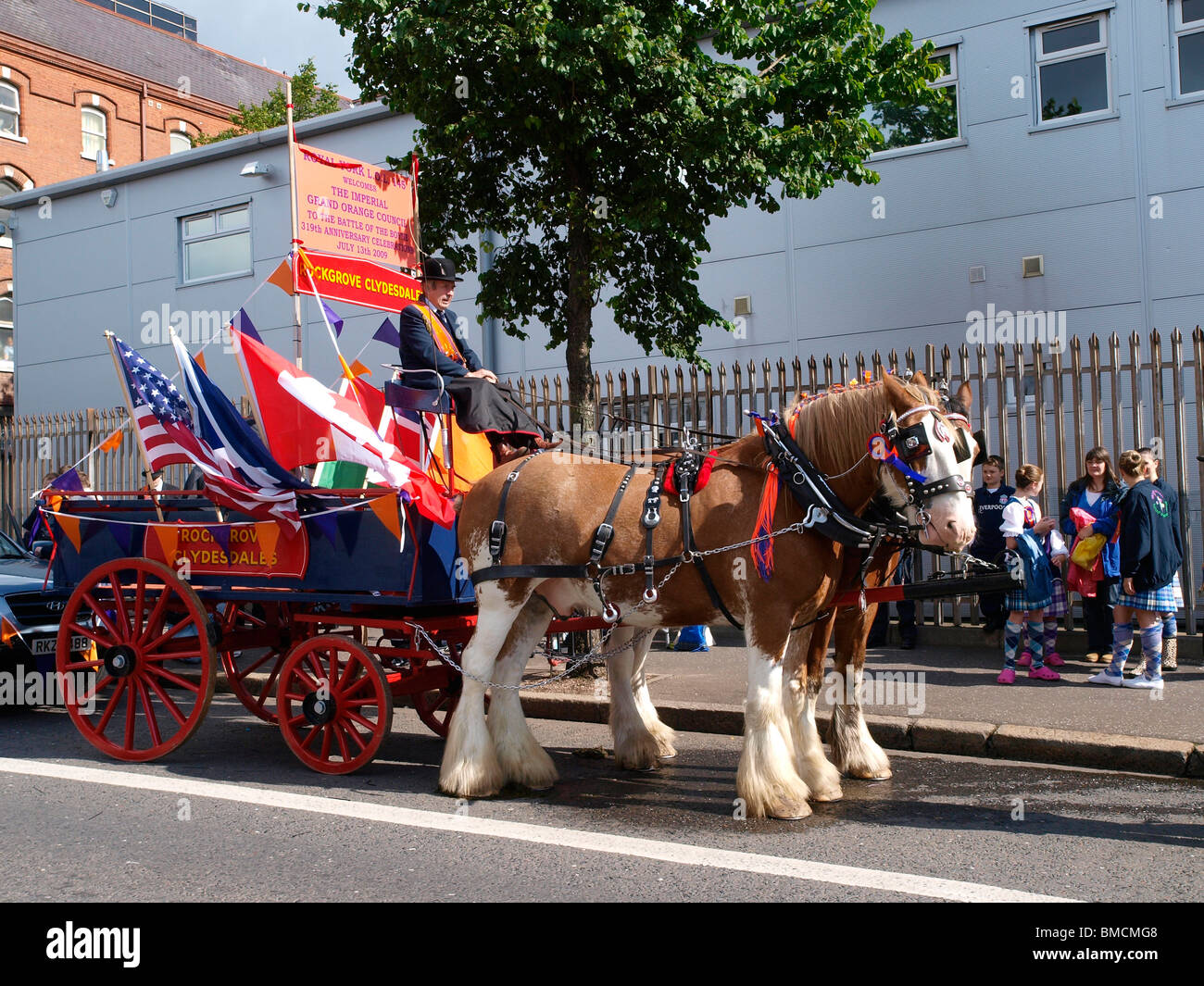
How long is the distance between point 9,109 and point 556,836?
30463mm

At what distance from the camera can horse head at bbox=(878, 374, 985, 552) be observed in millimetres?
4820

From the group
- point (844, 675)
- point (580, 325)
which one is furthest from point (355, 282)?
point (844, 675)

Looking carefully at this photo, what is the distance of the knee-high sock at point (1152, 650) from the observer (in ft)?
26.2

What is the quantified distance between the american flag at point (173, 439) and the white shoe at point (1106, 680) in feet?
20.2

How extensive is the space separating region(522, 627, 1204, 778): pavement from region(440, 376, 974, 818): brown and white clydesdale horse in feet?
3.28

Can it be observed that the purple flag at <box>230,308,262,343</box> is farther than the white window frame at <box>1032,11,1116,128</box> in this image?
No

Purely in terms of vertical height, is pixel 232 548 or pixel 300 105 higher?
pixel 300 105

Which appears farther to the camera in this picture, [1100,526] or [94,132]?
[94,132]

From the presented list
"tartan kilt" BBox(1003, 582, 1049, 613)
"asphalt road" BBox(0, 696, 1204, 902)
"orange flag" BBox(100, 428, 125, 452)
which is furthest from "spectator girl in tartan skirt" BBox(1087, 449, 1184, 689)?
"orange flag" BBox(100, 428, 125, 452)

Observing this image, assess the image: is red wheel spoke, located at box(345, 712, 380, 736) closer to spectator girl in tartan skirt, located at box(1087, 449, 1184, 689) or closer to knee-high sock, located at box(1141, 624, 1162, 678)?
spectator girl in tartan skirt, located at box(1087, 449, 1184, 689)

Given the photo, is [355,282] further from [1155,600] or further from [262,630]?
[1155,600]

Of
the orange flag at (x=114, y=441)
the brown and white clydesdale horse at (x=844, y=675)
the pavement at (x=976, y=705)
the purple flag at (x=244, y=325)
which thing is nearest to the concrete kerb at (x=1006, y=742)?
the pavement at (x=976, y=705)

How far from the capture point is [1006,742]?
6.57 metres

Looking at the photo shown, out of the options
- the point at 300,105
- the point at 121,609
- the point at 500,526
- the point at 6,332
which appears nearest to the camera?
the point at 500,526
